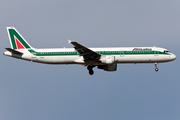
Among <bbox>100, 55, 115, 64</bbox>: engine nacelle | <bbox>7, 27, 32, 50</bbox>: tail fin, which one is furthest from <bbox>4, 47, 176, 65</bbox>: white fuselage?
<bbox>7, 27, 32, 50</bbox>: tail fin

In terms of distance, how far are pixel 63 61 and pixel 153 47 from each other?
16.3 meters

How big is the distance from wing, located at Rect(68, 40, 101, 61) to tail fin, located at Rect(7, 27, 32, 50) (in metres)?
10.0

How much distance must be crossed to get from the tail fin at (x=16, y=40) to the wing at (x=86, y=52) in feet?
32.9

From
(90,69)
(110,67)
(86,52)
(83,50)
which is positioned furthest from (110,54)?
(90,69)

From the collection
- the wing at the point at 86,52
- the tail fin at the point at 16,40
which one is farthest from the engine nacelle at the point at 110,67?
the tail fin at the point at 16,40

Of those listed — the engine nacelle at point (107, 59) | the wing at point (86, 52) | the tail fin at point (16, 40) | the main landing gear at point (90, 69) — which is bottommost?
the main landing gear at point (90, 69)

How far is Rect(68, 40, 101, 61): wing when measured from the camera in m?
51.7

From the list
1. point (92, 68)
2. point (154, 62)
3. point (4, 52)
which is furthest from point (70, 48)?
point (154, 62)

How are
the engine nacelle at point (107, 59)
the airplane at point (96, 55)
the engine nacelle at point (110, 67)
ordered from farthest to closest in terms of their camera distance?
the engine nacelle at point (110, 67) → the airplane at point (96, 55) → the engine nacelle at point (107, 59)

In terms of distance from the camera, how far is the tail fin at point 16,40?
187 ft

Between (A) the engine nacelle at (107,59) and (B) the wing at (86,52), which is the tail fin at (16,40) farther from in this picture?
(A) the engine nacelle at (107,59)

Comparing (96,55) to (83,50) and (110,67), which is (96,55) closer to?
(83,50)

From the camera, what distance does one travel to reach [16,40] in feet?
188

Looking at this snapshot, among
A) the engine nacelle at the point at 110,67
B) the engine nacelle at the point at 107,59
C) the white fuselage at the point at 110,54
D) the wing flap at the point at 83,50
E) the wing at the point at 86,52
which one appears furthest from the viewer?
the engine nacelle at the point at 110,67
